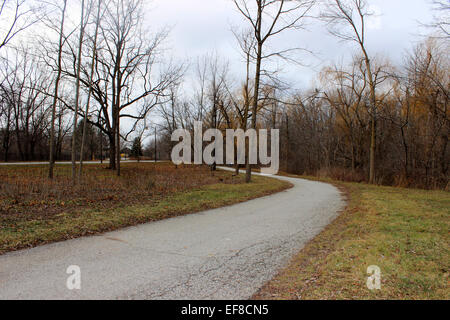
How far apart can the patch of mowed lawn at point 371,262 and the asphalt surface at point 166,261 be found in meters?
0.34

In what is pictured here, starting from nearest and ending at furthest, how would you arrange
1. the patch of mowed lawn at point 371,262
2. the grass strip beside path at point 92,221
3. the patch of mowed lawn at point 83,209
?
the patch of mowed lawn at point 371,262, the grass strip beside path at point 92,221, the patch of mowed lawn at point 83,209

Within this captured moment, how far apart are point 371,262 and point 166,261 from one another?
310cm

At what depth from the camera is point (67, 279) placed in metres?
3.52

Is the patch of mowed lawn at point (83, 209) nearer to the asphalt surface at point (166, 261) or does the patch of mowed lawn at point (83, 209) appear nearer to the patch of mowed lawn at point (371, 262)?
the asphalt surface at point (166, 261)

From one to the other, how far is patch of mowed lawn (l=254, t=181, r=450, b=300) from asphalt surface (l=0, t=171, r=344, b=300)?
34 centimetres

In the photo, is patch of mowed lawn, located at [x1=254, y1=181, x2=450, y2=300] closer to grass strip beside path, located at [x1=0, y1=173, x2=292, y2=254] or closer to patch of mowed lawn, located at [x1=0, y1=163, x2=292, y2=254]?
grass strip beside path, located at [x1=0, y1=173, x2=292, y2=254]

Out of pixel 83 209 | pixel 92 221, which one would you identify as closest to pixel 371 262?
pixel 92 221

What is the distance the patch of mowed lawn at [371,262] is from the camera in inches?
127

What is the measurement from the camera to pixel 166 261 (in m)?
4.28

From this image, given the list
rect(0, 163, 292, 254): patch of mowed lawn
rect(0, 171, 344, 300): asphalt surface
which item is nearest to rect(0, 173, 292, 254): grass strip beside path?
rect(0, 163, 292, 254): patch of mowed lawn

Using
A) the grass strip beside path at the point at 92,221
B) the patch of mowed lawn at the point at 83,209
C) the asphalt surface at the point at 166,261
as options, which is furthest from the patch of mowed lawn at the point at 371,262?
the patch of mowed lawn at the point at 83,209

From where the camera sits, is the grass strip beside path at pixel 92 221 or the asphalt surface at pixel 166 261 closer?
the asphalt surface at pixel 166 261

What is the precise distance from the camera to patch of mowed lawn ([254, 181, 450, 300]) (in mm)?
3217
